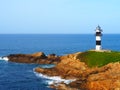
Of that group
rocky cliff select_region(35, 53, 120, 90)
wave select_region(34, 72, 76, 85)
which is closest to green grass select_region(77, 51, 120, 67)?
rocky cliff select_region(35, 53, 120, 90)

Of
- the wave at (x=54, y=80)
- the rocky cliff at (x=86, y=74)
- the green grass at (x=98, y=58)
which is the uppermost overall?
the green grass at (x=98, y=58)

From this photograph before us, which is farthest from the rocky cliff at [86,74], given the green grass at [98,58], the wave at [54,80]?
→ the wave at [54,80]

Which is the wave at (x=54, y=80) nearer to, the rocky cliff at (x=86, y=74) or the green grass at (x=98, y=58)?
the rocky cliff at (x=86, y=74)

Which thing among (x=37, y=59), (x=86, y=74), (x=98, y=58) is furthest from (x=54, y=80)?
(x=37, y=59)

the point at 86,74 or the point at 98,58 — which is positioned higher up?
the point at 98,58

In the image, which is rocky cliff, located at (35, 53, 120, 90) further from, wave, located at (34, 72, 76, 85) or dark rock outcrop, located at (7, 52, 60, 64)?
dark rock outcrop, located at (7, 52, 60, 64)

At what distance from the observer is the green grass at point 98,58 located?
66.2 meters

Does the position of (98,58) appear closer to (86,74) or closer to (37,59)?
(86,74)

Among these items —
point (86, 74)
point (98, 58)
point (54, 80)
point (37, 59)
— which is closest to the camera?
point (86, 74)

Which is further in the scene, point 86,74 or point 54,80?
point 54,80

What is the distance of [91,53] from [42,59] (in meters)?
24.5

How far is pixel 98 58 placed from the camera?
6844 centimetres

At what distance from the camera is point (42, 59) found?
93.4m

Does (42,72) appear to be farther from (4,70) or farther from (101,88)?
(101,88)
